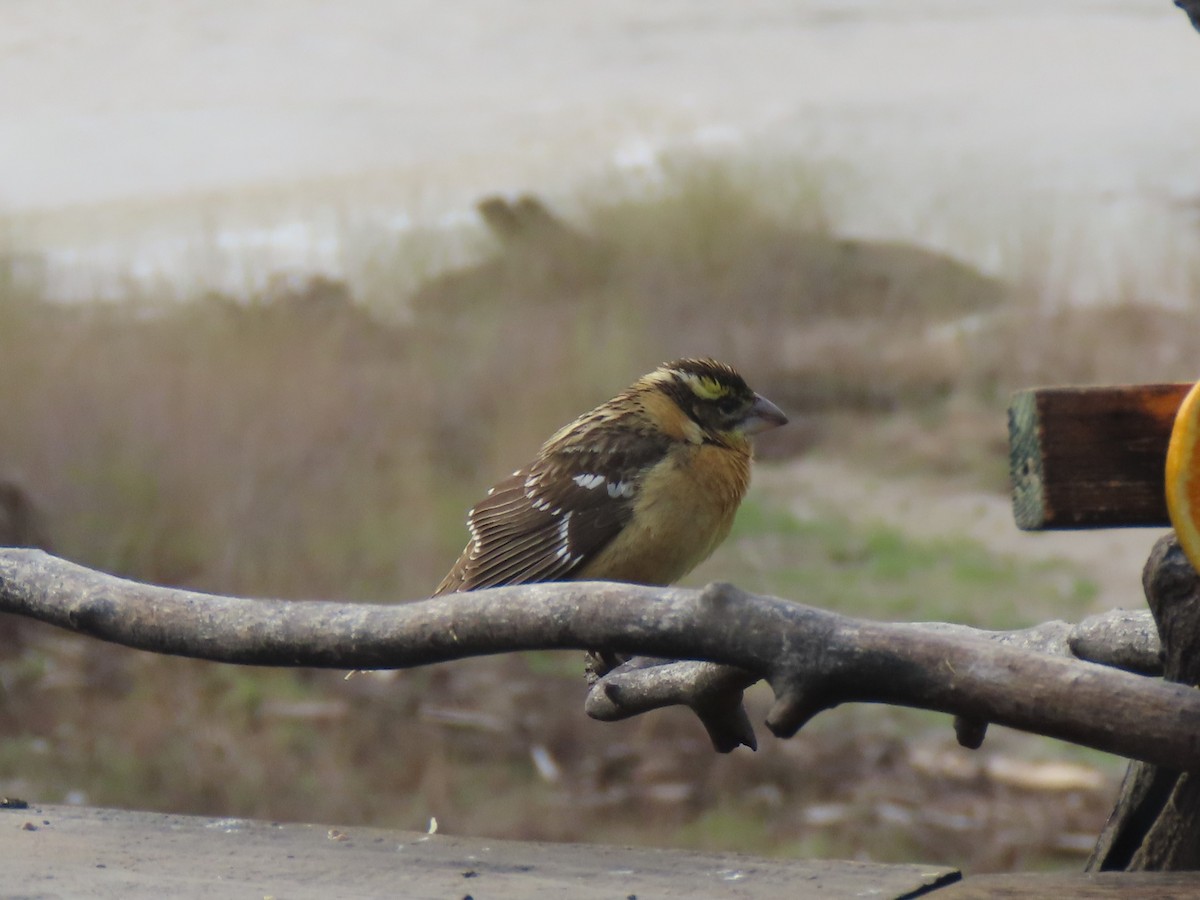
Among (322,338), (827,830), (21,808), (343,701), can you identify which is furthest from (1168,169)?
(21,808)

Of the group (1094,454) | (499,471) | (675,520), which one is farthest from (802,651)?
(499,471)

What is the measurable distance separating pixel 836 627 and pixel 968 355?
7.71ft

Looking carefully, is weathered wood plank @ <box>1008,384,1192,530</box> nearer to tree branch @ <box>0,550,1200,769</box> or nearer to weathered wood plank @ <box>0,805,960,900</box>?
tree branch @ <box>0,550,1200,769</box>

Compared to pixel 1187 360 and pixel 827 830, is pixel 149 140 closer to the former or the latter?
pixel 827 830

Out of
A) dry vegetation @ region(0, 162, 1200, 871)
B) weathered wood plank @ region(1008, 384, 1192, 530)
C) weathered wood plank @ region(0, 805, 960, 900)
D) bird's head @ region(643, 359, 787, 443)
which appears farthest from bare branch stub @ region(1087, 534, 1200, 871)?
dry vegetation @ region(0, 162, 1200, 871)

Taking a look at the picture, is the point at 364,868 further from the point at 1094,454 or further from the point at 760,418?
the point at 760,418

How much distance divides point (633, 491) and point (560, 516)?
11cm

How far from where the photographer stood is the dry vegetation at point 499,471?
10.3ft

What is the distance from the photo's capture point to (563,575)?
6.03 ft

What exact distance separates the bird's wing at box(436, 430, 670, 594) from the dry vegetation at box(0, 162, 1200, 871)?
50.4 inches

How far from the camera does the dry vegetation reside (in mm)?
3133

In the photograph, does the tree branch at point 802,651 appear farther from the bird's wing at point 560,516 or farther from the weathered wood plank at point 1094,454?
the bird's wing at point 560,516

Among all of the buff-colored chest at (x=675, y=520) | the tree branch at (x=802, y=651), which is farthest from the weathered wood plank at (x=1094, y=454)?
the buff-colored chest at (x=675, y=520)

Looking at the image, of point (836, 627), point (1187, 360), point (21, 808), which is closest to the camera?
point (836, 627)
